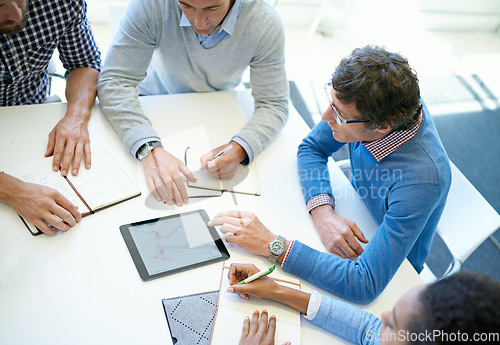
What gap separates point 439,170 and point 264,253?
530 millimetres

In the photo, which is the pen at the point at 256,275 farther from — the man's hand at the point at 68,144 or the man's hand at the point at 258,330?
the man's hand at the point at 68,144

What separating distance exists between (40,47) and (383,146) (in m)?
1.16

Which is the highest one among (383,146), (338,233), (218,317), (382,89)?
(382,89)

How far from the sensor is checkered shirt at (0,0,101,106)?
125cm

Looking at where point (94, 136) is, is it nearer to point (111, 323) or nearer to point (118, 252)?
point (118, 252)

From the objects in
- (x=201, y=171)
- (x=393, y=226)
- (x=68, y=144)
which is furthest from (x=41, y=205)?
(x=393, y=226)

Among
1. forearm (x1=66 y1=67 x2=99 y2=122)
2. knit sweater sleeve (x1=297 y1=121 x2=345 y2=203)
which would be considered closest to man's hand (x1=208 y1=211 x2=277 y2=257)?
knit sweater sleeve (x1=297 y1=121 x2=345 y2=203)

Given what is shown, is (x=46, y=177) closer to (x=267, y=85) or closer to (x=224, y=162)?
(x=224, y=162)

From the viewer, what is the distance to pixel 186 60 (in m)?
1.45

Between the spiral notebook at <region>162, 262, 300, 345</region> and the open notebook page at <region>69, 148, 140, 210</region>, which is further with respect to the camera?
the open notebook page at <region>69, 148, 140, 210</region>

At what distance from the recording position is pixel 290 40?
3.33 metres

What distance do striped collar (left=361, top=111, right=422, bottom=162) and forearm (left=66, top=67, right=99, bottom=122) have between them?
0.93 meters

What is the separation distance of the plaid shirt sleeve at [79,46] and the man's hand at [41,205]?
1.90 ft

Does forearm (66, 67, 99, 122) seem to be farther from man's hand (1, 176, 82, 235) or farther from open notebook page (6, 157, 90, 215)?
man's hand (1, 176, 82, 235)
